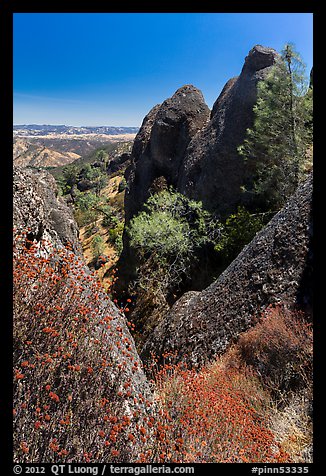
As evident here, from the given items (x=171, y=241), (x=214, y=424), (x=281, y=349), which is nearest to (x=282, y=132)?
(x=171, y=241)

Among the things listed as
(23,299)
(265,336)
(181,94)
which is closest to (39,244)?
(23,299)

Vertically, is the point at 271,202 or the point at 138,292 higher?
the point at 271,202

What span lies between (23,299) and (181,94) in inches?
1050

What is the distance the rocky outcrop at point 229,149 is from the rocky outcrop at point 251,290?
910 centimetres

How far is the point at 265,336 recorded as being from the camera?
593 centimetres

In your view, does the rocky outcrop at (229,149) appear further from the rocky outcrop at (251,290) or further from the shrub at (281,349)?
the shrub at (281,349)

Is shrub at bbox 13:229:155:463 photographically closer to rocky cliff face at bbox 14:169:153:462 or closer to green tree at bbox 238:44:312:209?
rocky cliff face at bbox 14:169:153:462

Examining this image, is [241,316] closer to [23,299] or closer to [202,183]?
[23,299]

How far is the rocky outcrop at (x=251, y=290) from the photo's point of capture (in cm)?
690

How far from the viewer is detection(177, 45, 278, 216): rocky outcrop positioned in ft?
57.4

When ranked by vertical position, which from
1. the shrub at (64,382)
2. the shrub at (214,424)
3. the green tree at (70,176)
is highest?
the shrub at (64,382)

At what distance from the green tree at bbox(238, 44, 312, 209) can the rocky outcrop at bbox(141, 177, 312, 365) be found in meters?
6.91

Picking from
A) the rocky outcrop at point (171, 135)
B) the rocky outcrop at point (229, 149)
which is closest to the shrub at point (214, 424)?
the rocky outcrop at point (229, 149)

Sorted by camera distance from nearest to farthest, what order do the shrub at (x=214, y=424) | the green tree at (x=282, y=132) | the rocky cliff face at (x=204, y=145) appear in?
the shrub at (x=214, y=424) < the green tree at (x=282, y=132) < the rocky cliff face at (x=204, y=145)
